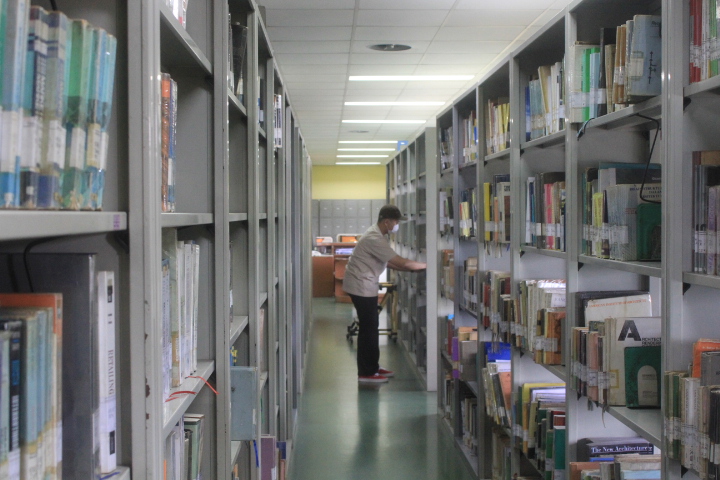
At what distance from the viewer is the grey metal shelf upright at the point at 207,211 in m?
1.04

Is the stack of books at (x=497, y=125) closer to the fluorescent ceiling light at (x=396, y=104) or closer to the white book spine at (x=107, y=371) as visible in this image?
the white book spine at (x=107, y=371)

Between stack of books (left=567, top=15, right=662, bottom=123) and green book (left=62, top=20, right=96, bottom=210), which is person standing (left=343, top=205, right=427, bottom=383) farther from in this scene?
green book (left=62, top=20, right=96, bottom=210)

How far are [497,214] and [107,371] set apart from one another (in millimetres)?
2808

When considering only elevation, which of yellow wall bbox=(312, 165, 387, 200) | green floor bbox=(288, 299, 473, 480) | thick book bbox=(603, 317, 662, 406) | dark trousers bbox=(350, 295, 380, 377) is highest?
yellow wall bbox=(312, 165, 387, 200)

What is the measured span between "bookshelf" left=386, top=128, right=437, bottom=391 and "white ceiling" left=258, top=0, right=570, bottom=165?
0.88 meters

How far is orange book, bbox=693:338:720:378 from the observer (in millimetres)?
1626

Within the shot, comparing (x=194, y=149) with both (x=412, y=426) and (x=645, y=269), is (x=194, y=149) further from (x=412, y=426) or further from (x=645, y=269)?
(x=412, y=426)

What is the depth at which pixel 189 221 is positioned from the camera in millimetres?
1428

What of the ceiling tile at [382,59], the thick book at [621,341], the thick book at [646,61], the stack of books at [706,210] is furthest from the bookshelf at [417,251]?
the stack of books at [706,210]

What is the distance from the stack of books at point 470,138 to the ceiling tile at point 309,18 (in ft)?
5.00

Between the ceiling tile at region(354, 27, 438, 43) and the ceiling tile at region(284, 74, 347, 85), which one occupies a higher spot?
the ceiling tile at region(284, 74, 347, 85)

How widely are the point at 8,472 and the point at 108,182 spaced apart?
0.45m

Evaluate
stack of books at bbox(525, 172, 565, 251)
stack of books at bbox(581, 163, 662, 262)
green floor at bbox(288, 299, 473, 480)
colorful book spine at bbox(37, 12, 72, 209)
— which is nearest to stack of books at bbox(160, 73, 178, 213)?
colorful book spine at bbox(37, 12, 72, 209)

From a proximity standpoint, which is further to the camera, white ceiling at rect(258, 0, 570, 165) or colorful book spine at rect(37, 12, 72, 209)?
white ceiling at rect(258, 0, 570, 165)
